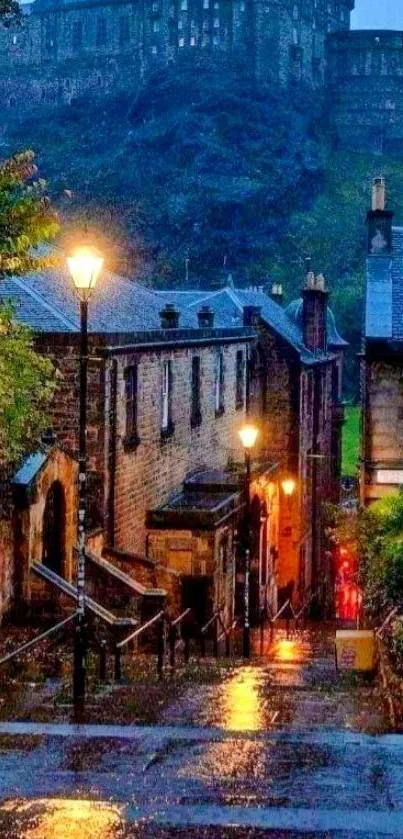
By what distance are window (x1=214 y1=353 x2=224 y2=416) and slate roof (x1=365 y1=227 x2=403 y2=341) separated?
6.50 metres

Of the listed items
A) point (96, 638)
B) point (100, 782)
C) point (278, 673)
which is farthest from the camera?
point (96, 638)

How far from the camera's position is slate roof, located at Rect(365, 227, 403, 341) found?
24.6 meters

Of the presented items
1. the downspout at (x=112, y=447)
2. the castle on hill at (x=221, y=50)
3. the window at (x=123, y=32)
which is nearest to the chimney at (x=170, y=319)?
the downspout at (x=112, y=447)

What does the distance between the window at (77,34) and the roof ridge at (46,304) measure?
341 ft

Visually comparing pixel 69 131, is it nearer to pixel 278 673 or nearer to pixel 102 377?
pixel 102 377

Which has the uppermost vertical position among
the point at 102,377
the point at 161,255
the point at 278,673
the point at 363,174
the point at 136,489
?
the point at 363,174

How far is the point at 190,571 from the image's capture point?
25828 mm

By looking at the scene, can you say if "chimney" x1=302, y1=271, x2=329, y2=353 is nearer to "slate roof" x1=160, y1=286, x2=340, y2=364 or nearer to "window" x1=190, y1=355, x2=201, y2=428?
"slate roof" x1=160, y1=286, x2=340, y2=364

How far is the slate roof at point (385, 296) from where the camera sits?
24.6m

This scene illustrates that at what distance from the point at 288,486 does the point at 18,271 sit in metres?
23.1

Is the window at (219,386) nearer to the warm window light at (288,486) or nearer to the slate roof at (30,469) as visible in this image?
the warm window light at (288,486)

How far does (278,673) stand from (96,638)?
343 centimetres

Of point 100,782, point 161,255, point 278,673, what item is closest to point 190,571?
point 278,673

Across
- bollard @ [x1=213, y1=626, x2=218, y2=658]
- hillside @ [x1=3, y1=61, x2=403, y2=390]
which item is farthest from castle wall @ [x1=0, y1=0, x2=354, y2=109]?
bollard @ [x1=213, y1=626, x2=218, y2=658]
